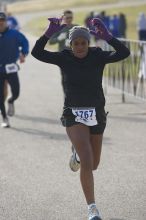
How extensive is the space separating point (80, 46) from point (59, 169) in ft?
7.79

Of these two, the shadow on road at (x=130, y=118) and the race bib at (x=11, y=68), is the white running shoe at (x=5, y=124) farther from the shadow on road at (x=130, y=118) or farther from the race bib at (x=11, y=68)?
the shadow on road at (x=130, y=118)

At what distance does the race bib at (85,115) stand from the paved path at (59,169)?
2.73ft

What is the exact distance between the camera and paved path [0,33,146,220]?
6.16 meters

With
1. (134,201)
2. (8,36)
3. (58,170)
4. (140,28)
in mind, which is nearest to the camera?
(134,201)

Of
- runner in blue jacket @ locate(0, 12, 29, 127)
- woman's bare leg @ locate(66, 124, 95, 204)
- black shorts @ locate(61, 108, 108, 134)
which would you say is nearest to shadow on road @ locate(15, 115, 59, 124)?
runner in blue jacket @ locate(0, 12, 29, 127)

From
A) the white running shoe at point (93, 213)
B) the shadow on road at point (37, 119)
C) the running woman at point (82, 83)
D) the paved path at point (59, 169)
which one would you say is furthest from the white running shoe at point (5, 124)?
the white running shoe at point (93, 213)

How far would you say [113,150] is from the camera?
885cm

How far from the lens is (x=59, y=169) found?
7.85m

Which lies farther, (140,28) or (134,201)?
(140,28)

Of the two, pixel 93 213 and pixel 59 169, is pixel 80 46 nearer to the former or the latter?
pixel 93 213

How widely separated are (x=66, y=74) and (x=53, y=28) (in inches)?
16.7

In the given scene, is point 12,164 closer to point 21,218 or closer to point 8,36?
point 21,218

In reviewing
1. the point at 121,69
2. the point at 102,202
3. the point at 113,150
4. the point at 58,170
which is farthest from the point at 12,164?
the point at 121,69

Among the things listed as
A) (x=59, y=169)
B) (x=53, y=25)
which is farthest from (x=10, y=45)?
(x=53, y=25)
